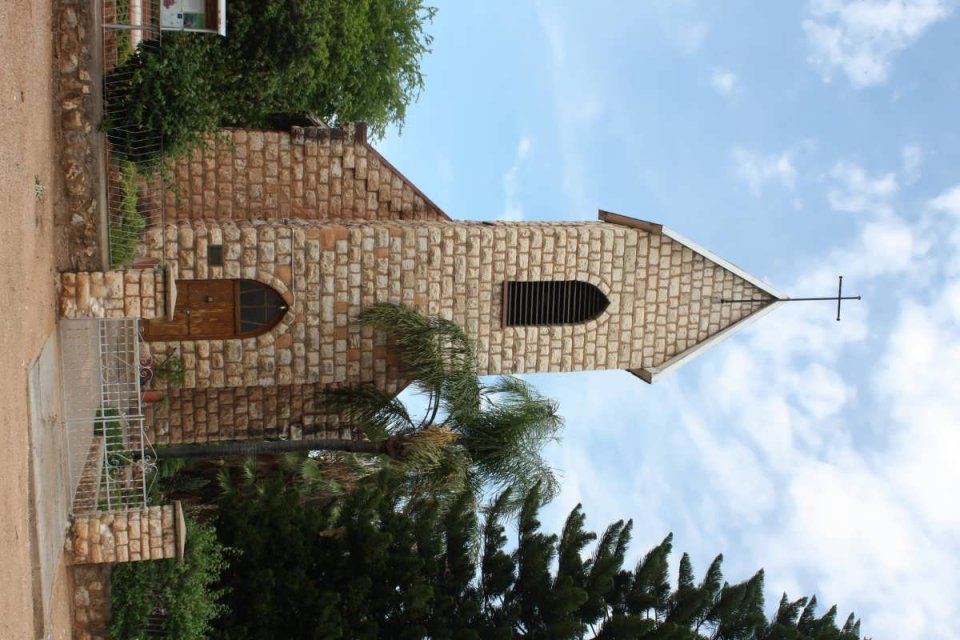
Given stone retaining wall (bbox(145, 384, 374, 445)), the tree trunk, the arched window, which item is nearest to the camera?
the tree trunk

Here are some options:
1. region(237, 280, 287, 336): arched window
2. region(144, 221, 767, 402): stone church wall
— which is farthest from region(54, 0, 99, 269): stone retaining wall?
region(237, 280, 287, 336): arched window

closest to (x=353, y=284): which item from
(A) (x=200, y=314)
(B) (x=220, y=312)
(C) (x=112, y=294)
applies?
(B) (x=220, y=312)

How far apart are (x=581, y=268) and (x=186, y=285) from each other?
20.2 feet

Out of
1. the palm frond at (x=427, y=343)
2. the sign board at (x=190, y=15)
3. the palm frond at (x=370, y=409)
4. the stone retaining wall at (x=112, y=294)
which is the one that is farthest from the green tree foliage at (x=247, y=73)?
the palm frond at (x=370, y=409)

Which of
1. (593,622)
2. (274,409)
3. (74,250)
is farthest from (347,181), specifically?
(593,622)

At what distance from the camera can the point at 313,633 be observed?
1133cm

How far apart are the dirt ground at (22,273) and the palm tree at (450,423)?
15.5 feet

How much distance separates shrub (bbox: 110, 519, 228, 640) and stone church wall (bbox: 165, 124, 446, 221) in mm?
6335

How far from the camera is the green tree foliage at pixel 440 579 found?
11664 millimetres

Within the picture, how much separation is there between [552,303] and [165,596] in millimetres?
7531

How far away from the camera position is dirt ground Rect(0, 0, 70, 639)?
761cm

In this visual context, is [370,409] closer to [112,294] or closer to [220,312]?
[220,312]

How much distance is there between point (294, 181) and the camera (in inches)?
609

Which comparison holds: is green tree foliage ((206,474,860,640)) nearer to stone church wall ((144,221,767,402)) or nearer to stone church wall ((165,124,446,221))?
stone church wall ((144,221,767,402))
